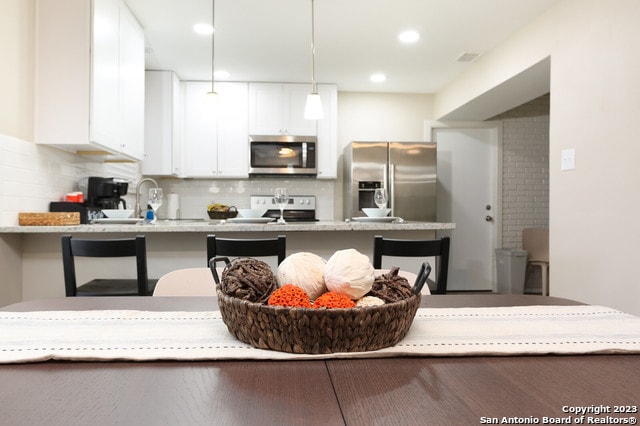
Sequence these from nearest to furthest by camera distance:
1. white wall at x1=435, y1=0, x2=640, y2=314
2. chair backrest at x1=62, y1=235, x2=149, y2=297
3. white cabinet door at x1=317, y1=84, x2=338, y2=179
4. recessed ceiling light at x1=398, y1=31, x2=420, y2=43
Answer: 1. chair backrest at x1=62, y1=235, x2=149, y2=297
2. white wall at x1=435, y1=0, x2=640, y2=314
3. recessed ceiling light at x1=398, y1=31, x2=420, y2=43
4. white cabinet door at x1=317, y1=84, x2=338, y2=179

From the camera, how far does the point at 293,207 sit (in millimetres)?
4730

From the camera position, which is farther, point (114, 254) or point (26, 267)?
point (26, 267)

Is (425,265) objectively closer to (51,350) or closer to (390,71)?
(51,350)

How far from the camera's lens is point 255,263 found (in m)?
0.80

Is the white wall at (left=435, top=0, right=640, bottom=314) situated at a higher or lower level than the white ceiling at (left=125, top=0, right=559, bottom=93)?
lower

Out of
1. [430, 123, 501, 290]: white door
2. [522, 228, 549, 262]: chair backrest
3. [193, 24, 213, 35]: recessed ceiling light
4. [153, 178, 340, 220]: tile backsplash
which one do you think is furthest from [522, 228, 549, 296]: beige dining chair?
[193, 24, 213, 35]: recessed ceiling light

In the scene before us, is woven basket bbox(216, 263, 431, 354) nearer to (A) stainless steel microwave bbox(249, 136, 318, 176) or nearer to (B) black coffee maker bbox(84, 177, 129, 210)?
(B) black coffee maker bbox(84, 177, 129, 210)

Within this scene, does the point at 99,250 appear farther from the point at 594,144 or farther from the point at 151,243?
the point at 594,144

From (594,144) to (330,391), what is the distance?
2.56 m

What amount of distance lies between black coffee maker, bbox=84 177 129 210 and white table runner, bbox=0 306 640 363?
2201 millimetres

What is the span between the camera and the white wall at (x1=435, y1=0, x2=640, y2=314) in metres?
2.15

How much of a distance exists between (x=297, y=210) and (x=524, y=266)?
2.62 metres

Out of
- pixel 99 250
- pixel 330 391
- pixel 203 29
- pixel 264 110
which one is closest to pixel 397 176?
pixel 264 110

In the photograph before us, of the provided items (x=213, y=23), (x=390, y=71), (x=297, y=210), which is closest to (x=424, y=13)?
(x=390, y=71)
